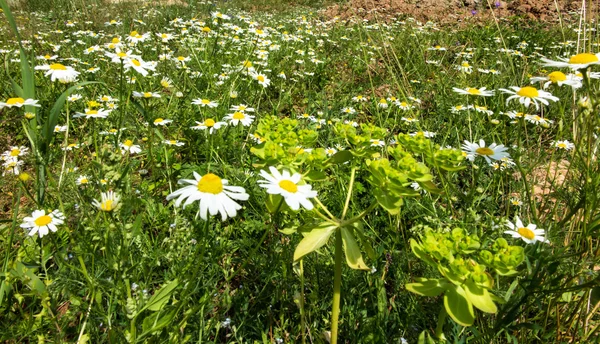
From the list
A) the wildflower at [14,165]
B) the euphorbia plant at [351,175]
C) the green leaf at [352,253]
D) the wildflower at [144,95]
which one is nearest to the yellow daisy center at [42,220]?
the wildflower at [14,165]

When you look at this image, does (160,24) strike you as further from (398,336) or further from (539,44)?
(398,336)

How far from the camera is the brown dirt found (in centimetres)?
765

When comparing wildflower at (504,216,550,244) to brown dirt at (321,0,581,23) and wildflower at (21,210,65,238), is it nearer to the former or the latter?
wildflower at (21,210,65,238)

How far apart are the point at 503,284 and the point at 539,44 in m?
5.00

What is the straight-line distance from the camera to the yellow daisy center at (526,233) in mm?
1450

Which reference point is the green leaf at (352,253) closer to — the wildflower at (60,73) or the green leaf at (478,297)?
the green leaf at (478,297)

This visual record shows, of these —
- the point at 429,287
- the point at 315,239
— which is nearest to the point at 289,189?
the point at 315,239

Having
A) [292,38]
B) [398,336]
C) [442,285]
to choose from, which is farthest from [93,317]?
[292,38]

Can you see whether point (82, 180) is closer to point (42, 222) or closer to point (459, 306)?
point (42, 222)

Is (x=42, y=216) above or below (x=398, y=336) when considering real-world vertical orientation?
above

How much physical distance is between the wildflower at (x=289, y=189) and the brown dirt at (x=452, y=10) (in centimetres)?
669

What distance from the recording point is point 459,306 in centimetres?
102

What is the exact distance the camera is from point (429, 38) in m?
5.71

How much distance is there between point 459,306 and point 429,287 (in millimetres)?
86
